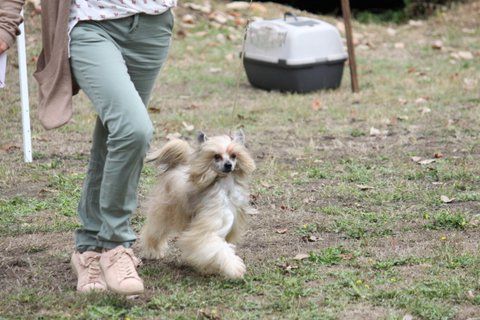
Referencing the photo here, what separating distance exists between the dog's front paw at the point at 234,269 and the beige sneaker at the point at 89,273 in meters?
0.55

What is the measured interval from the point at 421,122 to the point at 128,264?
15.5 feet

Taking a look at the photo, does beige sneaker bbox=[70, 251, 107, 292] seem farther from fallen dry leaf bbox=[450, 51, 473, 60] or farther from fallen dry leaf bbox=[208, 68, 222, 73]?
fallen dry leaf bbox=[450, 51, 473, 60]

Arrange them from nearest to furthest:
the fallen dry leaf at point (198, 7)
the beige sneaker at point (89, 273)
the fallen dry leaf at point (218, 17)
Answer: the beige sneaker at point (89, 273) < the fallen dry leaf at point (218, 17) < the fallen dry leaf at point (198, 7)

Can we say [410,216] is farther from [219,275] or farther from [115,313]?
[115,313]

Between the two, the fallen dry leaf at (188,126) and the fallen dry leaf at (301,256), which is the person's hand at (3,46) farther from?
the fallen dry leaf at (188,126)

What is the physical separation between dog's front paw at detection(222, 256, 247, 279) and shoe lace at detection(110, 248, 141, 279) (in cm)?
43

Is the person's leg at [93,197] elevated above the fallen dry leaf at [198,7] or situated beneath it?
elevated above

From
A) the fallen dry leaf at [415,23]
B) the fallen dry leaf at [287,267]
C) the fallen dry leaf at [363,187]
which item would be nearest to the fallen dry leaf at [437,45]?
the fallen dry leaf at [415,23]

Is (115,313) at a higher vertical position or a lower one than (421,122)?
higher

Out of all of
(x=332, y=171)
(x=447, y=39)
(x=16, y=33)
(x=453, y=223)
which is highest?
(x=16, y=33)

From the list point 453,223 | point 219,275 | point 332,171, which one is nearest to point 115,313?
point 219,275

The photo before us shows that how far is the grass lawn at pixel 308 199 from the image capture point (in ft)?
12.9

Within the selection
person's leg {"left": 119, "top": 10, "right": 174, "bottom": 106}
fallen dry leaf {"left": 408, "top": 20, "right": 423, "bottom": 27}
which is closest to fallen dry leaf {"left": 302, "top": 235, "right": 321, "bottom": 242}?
person's leg {"left": 119, "top": 10, "right": 174, "bottom": 106}

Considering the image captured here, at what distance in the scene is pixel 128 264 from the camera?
3920 millimetres
